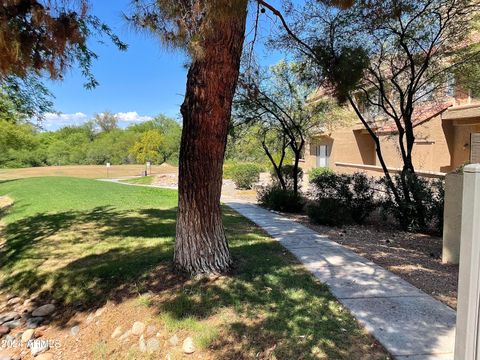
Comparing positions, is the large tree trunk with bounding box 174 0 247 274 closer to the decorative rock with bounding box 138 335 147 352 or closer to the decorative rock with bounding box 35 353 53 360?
the decorative rock with bounding box 138 335 147 352

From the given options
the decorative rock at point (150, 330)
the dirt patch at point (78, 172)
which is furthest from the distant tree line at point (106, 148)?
the decorative rock at point (150, 330)

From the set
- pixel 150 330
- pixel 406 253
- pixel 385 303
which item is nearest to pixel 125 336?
pixel 150 330

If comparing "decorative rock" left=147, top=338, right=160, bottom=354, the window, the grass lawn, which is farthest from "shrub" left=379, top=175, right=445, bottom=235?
the window

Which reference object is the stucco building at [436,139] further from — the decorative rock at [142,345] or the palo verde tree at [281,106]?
the decorative rock at [142,345]

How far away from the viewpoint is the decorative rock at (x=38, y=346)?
152 inches

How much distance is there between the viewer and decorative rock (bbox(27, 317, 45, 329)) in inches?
171

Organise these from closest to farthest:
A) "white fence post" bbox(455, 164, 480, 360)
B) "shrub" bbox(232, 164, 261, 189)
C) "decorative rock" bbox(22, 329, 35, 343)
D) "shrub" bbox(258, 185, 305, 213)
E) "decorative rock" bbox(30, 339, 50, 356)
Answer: "white fence post" bbox(455, 164, 480, 360), "decorative rock" bbox(30, 339, 50, 356), "decorative rock" bbox(22, 329, 35, 343), "shrub" bbox(258, 185, 305, 213), "shrub" bbox(232, 164, 261, 189)

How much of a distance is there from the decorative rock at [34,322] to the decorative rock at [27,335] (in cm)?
8

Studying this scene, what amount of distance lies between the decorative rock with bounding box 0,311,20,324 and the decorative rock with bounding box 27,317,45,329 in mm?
266

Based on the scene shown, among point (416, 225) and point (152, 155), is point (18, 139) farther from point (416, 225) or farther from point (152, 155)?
point (152, 155)

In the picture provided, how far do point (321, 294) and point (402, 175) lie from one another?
5106 mm

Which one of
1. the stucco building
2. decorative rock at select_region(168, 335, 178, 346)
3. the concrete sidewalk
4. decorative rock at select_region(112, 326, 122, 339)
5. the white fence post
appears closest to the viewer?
the white fence post

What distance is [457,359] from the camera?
1.78 meters

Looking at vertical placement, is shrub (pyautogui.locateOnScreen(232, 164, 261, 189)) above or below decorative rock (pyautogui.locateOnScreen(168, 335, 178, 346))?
above
